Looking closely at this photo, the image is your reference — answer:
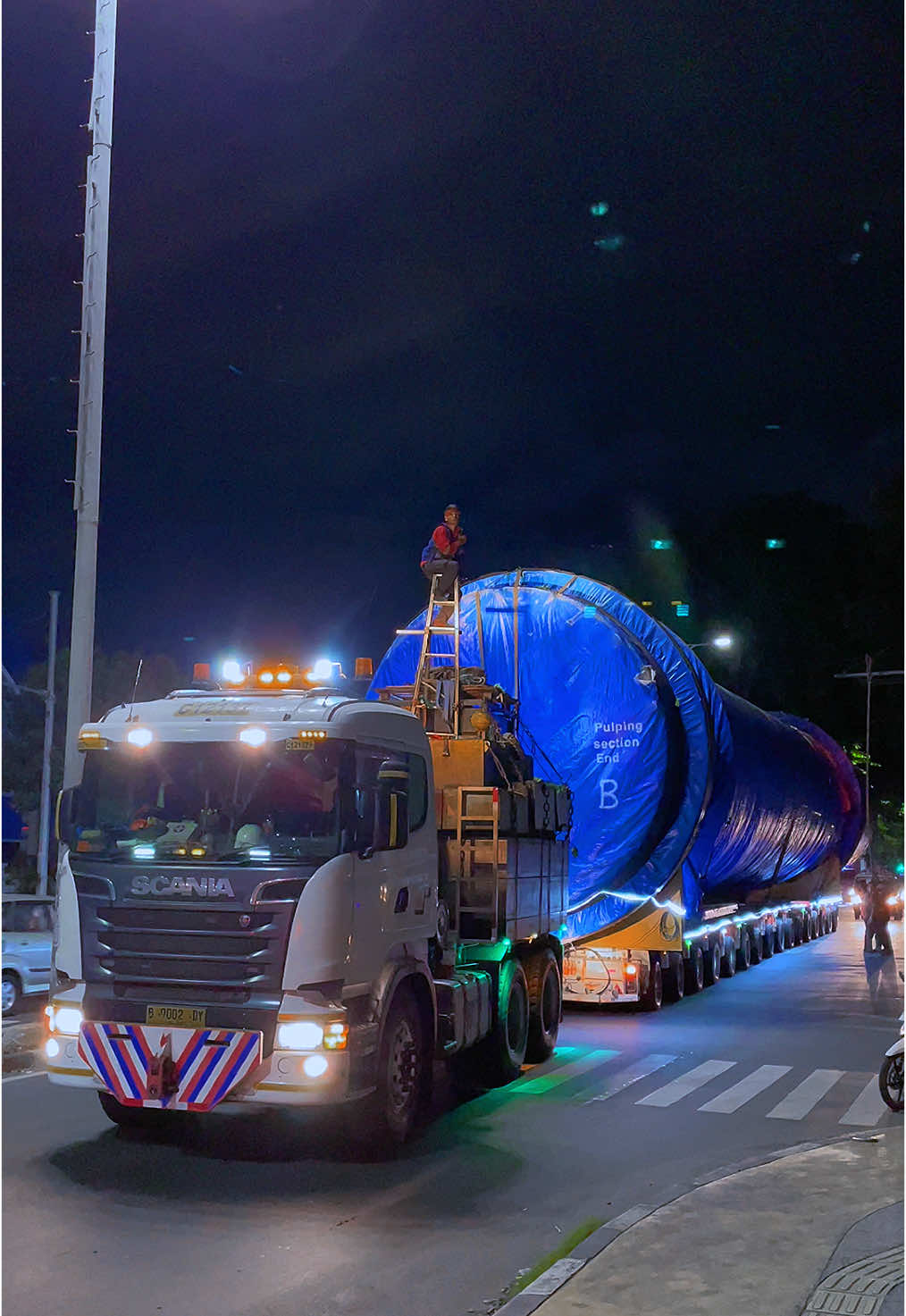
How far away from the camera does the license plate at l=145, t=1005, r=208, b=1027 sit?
8.05 metres

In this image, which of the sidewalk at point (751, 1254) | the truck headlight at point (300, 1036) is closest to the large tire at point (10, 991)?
the truck headlight at point (300, 1036)

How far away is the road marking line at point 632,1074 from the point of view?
1096cm

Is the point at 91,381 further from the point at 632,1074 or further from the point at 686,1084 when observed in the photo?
the point at 686,1084

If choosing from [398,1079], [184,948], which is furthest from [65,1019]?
[398,1079]

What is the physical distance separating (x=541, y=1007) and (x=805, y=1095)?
106 inches

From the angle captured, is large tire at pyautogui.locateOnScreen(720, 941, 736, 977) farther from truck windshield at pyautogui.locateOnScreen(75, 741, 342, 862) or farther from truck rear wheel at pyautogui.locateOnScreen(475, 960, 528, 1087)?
truck windshield at pyautogui.locateOnScreen(75, 741, 342, 862)

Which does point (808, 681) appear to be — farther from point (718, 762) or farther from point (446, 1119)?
point (446, 1119)

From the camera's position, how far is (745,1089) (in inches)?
449

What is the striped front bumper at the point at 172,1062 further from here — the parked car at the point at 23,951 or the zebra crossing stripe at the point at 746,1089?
the parked car at the point at 23,951

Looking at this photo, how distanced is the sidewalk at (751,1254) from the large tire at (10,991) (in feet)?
28.6

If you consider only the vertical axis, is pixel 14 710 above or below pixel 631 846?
above

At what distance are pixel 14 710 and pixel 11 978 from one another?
94.4 feet

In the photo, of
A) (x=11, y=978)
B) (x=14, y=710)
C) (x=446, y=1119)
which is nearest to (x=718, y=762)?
(x=446, y=1119)

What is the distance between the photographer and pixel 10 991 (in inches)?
543
